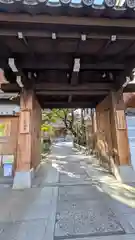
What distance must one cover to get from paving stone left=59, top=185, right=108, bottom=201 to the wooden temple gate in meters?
1.06

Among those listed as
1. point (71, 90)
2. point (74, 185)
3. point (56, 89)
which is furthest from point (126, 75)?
point (74, 185)

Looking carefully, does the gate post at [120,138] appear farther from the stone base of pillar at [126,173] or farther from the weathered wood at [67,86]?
the weathered wood at [67,86]

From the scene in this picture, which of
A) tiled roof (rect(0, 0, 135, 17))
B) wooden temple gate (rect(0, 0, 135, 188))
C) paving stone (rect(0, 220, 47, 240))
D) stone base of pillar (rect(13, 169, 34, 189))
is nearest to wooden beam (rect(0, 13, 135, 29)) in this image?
wooden temple gate (rect(0, 0, 135, 188))

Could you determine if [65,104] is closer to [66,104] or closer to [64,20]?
[66,104]

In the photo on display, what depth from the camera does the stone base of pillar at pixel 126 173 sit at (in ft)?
15.7

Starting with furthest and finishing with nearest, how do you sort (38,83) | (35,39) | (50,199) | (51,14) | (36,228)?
(38,83) → (50,199) → (35,39) → (36,228) → (51,14)

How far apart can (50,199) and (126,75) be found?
3.32m

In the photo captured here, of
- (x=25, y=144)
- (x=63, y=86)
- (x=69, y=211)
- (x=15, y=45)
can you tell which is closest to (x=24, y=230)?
(x=69, y=211)

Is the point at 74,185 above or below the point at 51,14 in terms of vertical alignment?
below

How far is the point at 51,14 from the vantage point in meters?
2.29

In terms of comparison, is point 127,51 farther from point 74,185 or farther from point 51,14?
point 74,185

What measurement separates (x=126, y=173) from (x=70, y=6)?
423cm

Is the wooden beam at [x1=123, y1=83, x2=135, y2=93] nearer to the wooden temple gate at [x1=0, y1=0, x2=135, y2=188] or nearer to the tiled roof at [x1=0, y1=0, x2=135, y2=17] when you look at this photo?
the wooden temple gate at [x1=0, y1=0, x2=135, y2=188]

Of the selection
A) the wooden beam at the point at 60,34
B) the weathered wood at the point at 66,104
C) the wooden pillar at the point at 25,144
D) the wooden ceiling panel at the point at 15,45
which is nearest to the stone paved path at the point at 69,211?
the wooden pillar at the point at 25,144
